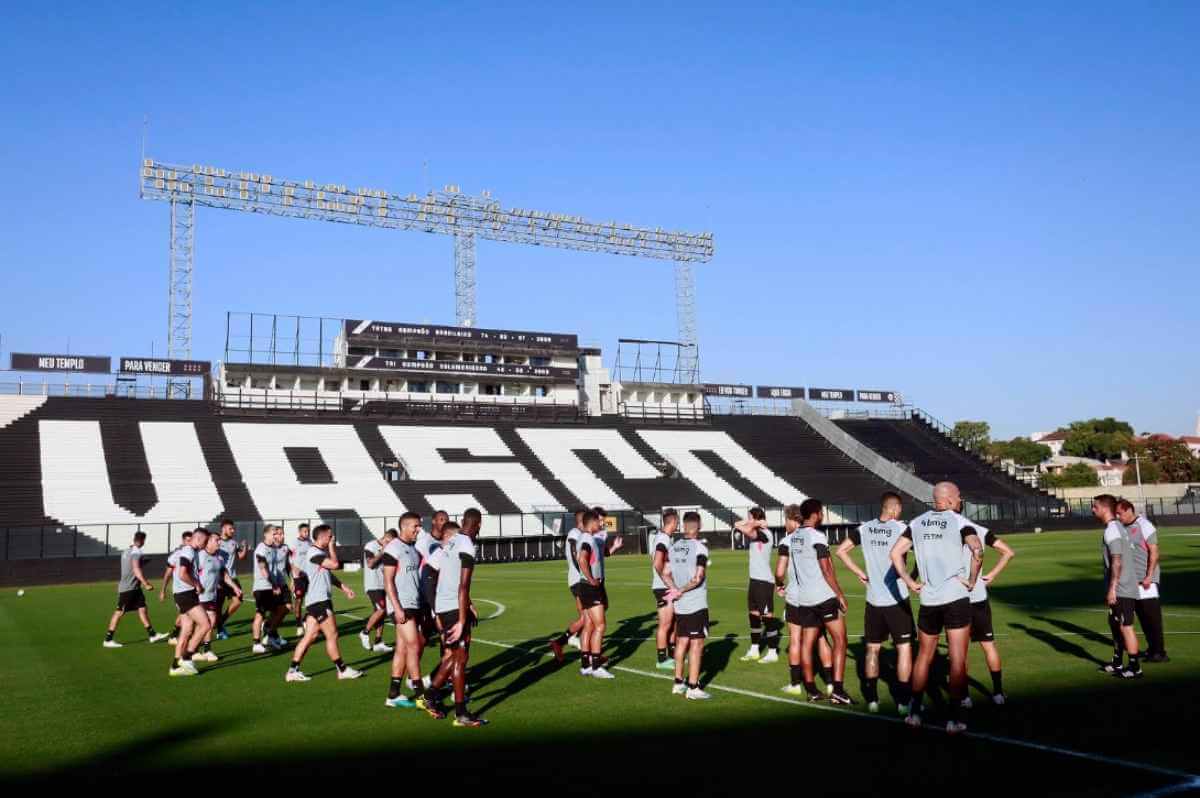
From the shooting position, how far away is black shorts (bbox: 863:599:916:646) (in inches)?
393

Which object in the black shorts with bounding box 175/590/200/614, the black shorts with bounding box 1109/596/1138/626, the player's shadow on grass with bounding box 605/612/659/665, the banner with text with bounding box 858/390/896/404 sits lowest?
the player's shadow on grass with bounding box 605/612/659/665

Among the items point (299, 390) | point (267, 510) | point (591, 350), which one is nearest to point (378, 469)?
point (267, 510)

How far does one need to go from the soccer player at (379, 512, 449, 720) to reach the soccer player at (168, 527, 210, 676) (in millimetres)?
4428

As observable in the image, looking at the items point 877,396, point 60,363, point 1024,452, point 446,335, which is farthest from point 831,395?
point 1024,452

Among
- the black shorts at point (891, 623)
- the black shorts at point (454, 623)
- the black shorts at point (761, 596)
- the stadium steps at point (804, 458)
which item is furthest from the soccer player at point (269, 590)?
the stadium steps at point (804, 458)

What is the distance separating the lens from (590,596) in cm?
1310

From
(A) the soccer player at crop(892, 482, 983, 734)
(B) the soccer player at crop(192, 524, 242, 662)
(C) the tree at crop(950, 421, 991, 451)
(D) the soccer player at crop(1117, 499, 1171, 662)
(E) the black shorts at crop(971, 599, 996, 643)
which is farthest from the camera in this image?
(C) the tree at crop(950, 421, 991, 451)

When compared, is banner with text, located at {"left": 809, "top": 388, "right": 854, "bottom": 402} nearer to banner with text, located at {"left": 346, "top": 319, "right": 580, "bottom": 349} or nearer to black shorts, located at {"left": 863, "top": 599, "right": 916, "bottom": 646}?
banner with text, located at {"left": 346, "top": 319, "right": 580, "bottom": 349}

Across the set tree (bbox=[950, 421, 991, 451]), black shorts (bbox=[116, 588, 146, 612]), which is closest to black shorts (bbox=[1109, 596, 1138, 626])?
black shorts (bbox=[116, 588, 146, 612])

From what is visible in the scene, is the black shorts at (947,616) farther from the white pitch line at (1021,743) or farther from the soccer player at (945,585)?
the white pitch line at (1021,743)

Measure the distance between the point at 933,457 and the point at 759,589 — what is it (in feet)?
197

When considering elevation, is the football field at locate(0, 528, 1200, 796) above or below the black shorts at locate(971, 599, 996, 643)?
below

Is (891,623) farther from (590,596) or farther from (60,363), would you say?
(60,363)

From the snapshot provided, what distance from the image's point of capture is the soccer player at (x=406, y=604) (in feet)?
35.7
